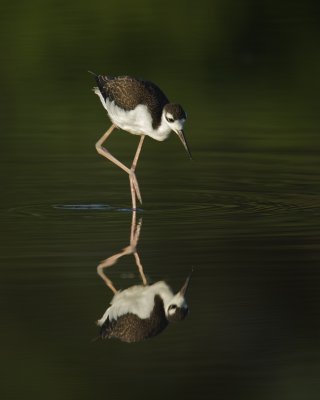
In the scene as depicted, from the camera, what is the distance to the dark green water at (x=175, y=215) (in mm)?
7285

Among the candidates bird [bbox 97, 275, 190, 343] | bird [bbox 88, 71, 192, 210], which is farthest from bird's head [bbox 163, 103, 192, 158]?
bird [bbox 97, 275, 190, 343]

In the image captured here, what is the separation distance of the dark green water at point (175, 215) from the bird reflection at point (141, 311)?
7 centimetres

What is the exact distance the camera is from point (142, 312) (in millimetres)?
8219

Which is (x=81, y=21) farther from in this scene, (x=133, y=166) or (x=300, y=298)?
(x=300, y=298)

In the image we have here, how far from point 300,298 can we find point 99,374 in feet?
5.85

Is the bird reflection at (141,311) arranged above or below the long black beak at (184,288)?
below

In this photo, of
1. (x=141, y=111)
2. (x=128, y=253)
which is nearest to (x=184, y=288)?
(x=128, y=253)

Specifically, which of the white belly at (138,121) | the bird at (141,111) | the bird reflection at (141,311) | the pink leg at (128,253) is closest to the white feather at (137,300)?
the bird reflection at (141,311)

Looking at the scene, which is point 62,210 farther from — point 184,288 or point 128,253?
point 184,288

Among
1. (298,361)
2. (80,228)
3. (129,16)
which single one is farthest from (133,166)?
(129,16)

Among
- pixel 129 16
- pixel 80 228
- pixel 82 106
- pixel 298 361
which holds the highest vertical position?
pixel 129 16

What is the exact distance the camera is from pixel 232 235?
10.4 meters

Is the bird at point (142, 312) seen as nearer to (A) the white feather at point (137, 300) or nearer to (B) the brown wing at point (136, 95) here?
(A) the white feather at point (137, 300)

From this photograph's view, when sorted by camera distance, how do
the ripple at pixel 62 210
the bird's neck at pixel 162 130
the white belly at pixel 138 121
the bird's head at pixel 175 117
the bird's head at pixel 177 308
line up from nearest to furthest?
the bird's head at pixel 177 308 → the ripple at pixel 62 210 → the bird's head at pixel 175 117 → the bird's neck at pixel 162 130 → the white belly at pixel 138 121
